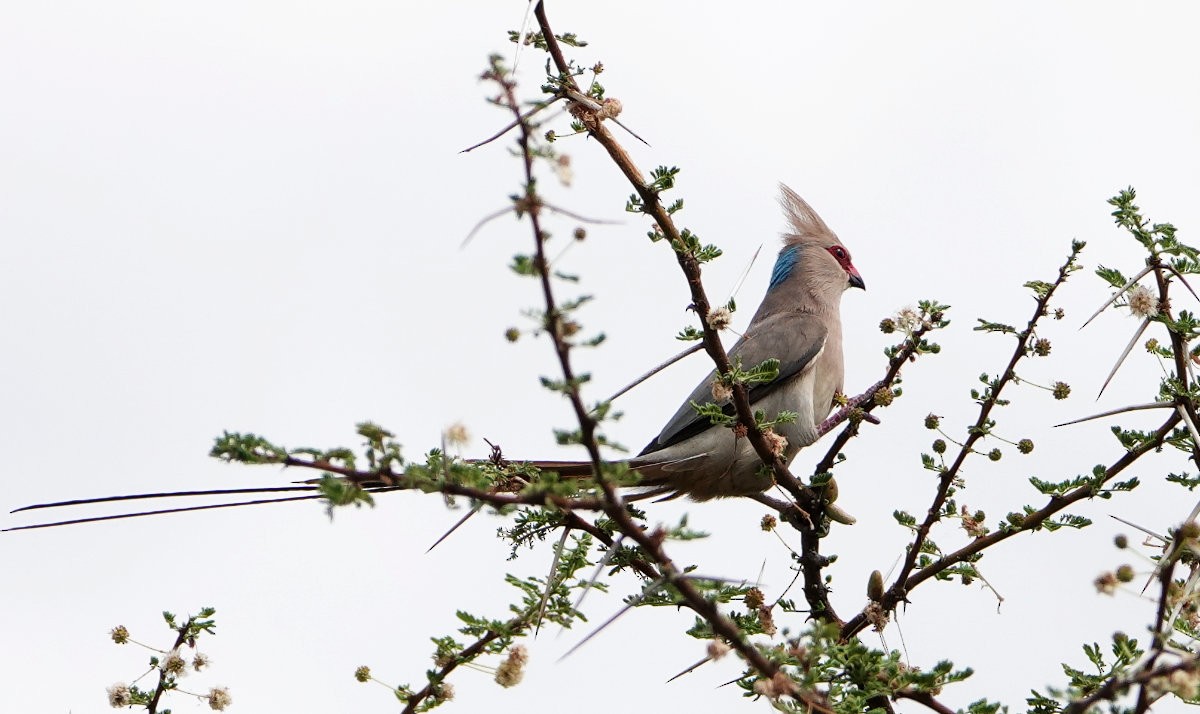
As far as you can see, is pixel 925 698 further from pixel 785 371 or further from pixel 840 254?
pixel 840 254

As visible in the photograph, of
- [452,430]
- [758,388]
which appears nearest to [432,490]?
[452,430]

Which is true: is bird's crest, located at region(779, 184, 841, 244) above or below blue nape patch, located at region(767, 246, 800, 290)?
→ above

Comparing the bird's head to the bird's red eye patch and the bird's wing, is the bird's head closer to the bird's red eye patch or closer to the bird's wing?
the bird's red eye patch

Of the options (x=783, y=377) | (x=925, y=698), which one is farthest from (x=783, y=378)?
(x=925, y=698)

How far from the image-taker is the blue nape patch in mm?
7949

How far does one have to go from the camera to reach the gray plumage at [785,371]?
6.26 metres

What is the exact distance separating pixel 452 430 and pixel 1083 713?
3.71 ft

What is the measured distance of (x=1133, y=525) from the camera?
9.78ft

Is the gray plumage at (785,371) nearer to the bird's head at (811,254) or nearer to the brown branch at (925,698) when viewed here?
the bird's head at (811,254)

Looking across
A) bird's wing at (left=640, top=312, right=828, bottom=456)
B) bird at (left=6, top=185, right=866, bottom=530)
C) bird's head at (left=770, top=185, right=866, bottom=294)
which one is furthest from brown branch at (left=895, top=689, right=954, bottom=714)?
bird's head at (left=770, top=185, right=866, bottom=294)

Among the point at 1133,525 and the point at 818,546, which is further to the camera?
the point at 818,546

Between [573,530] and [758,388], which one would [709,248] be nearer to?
[573,530]

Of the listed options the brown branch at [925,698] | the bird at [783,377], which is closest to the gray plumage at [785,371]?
the bird at [783,377]

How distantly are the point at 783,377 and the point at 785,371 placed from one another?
3 cm
